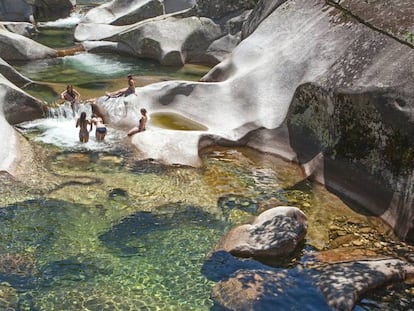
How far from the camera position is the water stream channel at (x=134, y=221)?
970 centimetres

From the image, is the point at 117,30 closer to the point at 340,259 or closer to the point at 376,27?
the point at 376,27

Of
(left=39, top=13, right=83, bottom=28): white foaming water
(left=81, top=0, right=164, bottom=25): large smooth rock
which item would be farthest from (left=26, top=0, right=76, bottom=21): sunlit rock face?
(left=81, top=0, right=164, bottom=25): large smooth rock

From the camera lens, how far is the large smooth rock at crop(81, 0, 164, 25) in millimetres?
32281

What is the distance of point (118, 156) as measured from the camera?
1567 cm

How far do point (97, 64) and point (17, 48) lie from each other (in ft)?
13.2

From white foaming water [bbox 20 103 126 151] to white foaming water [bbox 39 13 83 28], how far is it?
63.8 feet

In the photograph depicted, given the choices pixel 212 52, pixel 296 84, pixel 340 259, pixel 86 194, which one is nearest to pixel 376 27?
pixel 296 84

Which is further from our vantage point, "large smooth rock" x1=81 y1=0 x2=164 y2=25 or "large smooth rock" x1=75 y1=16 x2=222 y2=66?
"large smooth rock" x1=81 y1=0 x2=164 y2=25

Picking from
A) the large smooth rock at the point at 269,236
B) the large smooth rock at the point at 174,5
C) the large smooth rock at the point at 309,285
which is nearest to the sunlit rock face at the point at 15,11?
the large smooth rock at the point at 174,5

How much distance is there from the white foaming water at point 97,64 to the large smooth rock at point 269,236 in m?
15.2

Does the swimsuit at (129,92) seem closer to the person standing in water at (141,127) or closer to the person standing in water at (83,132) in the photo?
the person standing in water at (141,127)

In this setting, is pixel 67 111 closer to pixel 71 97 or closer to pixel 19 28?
pixel 71 97

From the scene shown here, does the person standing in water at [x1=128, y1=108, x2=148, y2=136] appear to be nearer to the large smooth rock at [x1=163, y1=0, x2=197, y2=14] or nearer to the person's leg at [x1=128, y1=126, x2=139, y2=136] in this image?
the person's leg at [x1=128, y1=126, x2=139, y2=136]

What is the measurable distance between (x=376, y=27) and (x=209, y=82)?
24.2 ft
